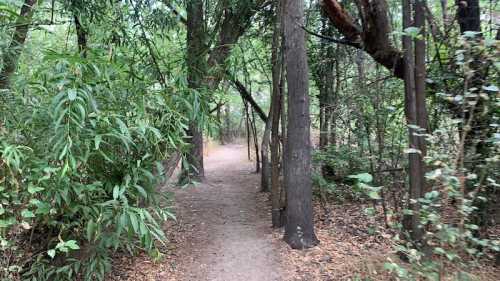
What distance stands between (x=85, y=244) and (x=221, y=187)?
212 inches

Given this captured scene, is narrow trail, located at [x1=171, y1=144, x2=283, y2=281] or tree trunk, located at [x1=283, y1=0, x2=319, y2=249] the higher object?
tree trunk, located at [x1=283, y1=0, x2=319, y2=249]

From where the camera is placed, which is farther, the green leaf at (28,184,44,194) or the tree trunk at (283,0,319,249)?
the tree trunk at (283,0,319,249)

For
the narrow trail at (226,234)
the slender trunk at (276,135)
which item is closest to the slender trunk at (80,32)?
the slender trunk at (276,135)

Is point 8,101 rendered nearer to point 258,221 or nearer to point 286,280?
point 286,280

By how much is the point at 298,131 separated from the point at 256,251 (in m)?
1.72

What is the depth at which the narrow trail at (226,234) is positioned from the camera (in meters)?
4.63

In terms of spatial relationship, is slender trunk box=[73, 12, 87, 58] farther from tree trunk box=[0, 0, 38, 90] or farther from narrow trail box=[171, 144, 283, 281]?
narrow trail box=[171, 144, 283, 281]

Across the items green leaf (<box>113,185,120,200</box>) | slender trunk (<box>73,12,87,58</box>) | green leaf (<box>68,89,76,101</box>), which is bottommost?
green leaf (<box>113,185,120,200</box>)

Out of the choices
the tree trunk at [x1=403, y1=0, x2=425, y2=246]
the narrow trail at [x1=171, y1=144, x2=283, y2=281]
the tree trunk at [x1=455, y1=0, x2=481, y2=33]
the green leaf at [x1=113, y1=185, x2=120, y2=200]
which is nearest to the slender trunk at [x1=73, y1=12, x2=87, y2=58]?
the green leaf at [x1=113, y1=185, x2=120, y2=200]

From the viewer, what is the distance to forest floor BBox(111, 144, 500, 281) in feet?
14.4

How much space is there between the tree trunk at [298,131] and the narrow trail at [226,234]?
1.73 feet

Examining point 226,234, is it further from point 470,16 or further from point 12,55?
point 470,16

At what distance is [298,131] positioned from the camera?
507cm

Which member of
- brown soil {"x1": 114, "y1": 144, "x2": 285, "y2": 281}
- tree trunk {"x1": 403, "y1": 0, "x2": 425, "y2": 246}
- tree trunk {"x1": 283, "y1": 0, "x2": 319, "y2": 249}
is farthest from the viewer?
tree trunk {"x1": 283, "y1": 0, "x2": 319, "y2": 249}
